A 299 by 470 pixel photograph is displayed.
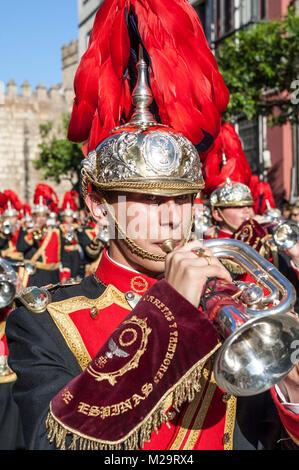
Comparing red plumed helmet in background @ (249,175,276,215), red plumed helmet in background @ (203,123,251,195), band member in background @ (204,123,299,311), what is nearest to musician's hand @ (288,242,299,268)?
band member in background @ (204,123,299,311)

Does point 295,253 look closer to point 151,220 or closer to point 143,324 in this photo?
point 151,220

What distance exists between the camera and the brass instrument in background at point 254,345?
1638mm

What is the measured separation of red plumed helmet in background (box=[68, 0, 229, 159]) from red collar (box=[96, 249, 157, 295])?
0.69 meters

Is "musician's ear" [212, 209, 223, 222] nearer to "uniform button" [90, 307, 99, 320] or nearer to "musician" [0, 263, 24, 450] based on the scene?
"musician" [0, 263, 24, 450]

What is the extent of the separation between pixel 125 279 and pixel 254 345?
2.66ft

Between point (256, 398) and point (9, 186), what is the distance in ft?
146

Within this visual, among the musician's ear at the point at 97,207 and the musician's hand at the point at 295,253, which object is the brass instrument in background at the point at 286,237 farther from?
the musician's ear at the point at 97,207

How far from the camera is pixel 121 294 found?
7.79 feet

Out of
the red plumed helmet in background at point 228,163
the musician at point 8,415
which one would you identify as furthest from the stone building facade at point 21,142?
the musician at point 8,415

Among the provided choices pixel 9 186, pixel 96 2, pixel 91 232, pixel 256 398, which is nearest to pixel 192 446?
pixel 256 398

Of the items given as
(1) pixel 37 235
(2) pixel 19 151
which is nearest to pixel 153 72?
(1) pixel 37 235

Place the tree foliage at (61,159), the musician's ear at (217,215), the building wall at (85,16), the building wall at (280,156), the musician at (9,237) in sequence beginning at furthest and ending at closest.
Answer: the tree foliage at (61,159)
the building wall at (85,16)
the building wall at (280,156)
the musician at (9,237)
the musician's ear at (217,215)

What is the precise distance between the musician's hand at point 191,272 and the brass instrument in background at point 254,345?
103 mm

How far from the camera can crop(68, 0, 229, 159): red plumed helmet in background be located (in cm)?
277
